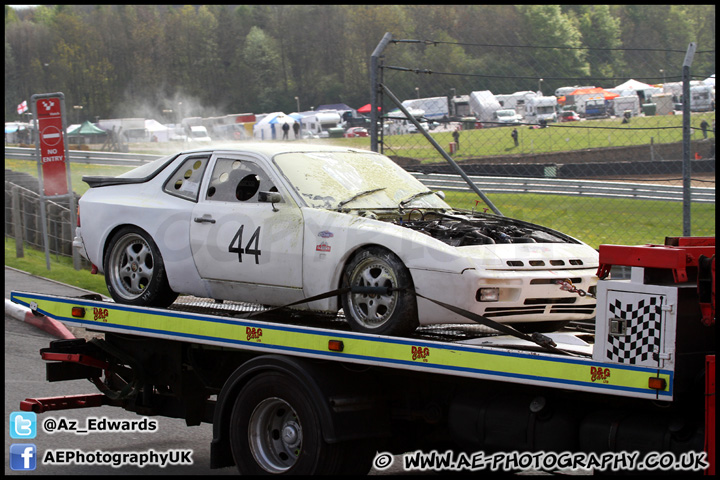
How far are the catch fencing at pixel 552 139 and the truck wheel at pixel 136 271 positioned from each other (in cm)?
308

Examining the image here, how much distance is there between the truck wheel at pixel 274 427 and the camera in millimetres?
5781

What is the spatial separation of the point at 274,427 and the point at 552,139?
972cm

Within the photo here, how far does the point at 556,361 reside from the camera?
474cm

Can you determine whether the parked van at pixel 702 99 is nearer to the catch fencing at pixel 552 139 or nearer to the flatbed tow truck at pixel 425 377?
the catch fencing at pixel 552 139

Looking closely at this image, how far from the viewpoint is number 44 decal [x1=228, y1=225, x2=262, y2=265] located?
21.7 feet

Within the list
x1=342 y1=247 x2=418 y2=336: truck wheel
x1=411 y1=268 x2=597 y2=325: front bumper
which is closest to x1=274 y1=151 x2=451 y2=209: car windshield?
x1=342 y1=247 x2=418 y2=336: truck wheel

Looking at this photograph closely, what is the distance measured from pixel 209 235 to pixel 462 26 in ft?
48.5

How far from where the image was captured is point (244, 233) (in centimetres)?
670

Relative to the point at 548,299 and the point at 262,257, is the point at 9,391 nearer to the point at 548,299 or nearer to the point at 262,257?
the point at 262,257

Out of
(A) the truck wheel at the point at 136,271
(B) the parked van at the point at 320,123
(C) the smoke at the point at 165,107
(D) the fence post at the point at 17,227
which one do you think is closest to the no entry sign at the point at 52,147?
(D) the fence post at the point at 17,227

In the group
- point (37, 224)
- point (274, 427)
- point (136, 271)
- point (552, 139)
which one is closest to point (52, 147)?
point (37, 224)

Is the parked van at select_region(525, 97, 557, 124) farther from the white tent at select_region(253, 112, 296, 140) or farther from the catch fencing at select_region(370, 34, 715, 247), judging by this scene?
the white tent at select_region(253, 112, 296, 140)

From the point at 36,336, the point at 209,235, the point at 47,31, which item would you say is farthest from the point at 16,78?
the point at 209,235

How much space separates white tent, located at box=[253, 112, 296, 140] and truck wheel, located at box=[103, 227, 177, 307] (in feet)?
79.2
